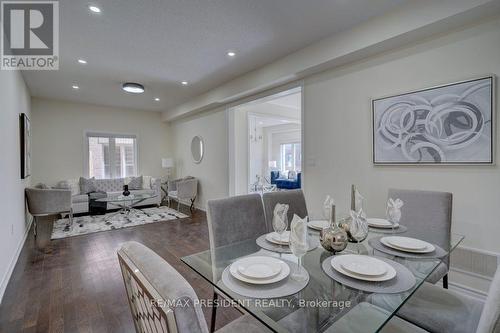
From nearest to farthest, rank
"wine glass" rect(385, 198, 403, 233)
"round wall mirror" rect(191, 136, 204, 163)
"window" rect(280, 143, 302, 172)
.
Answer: "wine glass" rect(385, 198, 403, 233) → "round wall mirror" rect(191, 136, 204, 163) → "window" rect(280, 143, 302, 172)

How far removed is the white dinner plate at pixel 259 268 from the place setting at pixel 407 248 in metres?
0.72

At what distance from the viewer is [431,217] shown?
1825 millimetres

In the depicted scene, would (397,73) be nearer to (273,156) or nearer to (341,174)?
(341,174)

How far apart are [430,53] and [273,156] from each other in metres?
8.14

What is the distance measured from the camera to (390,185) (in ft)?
8.48

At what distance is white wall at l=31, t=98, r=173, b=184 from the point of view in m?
5.59

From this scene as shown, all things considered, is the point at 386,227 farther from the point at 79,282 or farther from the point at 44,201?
the point at 44,201

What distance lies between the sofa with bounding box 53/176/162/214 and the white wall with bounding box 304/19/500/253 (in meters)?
4.44

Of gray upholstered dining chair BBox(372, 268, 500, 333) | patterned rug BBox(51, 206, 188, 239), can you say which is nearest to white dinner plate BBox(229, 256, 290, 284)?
gray upholstered dining chair BBox(372, 268, 500, 333)

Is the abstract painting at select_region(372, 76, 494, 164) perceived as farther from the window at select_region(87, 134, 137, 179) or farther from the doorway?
the window at select_region(87, 134, 137, 179)

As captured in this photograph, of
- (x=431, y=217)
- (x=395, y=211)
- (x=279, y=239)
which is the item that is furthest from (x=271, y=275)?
(x=431, y=217)

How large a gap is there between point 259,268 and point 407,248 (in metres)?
0.92

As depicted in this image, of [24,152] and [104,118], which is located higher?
[104,118]

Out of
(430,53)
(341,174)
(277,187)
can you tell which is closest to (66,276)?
(341,174)
